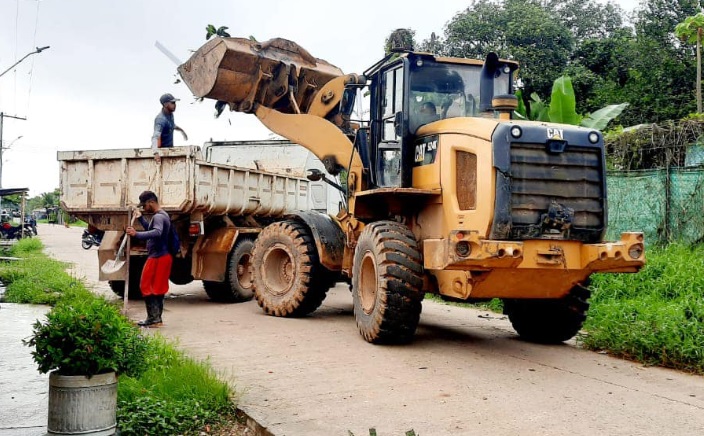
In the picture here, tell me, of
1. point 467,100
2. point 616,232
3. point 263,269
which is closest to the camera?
point 467,100

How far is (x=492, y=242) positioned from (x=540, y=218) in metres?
0.67

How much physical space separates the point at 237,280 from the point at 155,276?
261 centimetres

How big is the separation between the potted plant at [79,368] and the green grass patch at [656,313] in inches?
204

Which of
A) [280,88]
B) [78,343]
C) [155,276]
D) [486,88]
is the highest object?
[280,88]

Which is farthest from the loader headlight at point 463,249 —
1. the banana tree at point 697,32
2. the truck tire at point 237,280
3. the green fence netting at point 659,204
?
the banana tree at point 697,32

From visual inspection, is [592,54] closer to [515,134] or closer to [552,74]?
[552,74]

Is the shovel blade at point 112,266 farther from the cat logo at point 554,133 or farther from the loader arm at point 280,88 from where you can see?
the cat logo at point 554,133

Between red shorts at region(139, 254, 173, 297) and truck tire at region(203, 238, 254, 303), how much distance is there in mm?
2330

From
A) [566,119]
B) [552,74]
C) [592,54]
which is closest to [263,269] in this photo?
[566,119]

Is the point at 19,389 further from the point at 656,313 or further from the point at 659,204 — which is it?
the point at 659,204

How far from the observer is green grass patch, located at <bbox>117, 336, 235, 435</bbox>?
459cm

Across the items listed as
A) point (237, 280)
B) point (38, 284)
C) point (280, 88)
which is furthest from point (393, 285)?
point (38, 284)

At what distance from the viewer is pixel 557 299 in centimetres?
750

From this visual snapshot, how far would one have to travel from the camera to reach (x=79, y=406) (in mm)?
4211
